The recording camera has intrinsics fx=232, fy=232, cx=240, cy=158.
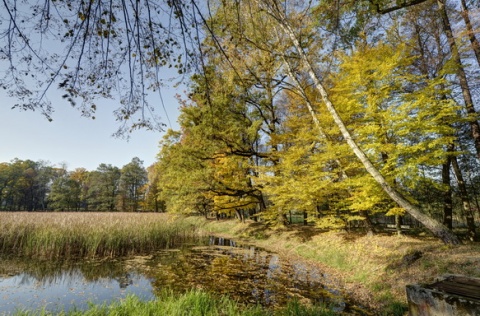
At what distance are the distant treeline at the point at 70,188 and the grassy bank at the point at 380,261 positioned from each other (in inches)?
1679

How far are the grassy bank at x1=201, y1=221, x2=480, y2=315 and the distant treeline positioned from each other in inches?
1679

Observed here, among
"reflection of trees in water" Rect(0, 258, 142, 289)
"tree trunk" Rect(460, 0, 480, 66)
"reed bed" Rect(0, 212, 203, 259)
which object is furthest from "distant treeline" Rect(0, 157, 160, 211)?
"tree trunk" Rect(460, 0, 480, 66)

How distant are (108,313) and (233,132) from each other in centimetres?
1052

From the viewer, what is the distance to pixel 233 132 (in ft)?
44.4

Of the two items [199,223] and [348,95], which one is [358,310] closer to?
[348,95]

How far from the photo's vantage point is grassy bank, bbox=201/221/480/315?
576cm

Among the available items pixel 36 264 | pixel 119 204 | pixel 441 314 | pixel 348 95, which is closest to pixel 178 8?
pixel 441 314

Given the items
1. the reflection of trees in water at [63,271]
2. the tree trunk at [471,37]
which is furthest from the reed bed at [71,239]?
the tree trunk at [471,37]

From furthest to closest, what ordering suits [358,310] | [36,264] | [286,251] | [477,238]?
[286,251], [477,238], [36,264], [358,310]

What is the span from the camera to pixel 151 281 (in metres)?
7.08

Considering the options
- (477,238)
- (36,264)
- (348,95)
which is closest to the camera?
(36,264)

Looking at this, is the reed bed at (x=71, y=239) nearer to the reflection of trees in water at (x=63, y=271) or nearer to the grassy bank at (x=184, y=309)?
the reflection of trees in water at (x=63, y=271)

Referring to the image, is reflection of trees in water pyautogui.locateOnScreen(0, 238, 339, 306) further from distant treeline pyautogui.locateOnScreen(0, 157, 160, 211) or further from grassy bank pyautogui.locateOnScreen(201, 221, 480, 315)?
distant treeline pyautogui.locateOnScreen(0, 157, 160, 211)

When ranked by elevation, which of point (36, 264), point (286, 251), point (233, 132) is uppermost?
point (233, 132)
